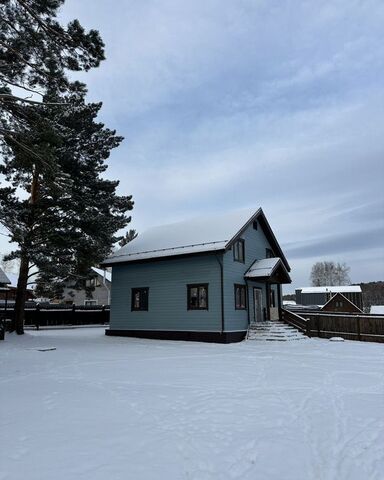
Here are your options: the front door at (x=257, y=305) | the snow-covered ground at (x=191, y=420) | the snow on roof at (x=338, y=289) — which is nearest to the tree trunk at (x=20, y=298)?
the snow-covered ground at (x=191, y=420)

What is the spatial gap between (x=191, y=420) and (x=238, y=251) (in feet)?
50.0

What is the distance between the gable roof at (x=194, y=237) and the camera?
19.8 metres

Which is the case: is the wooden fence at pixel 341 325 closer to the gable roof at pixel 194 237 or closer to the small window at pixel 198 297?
the gable roof at pixel 194 237

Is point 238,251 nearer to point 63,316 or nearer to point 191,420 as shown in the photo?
point 191,420

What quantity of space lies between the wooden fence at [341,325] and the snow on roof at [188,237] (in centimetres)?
655

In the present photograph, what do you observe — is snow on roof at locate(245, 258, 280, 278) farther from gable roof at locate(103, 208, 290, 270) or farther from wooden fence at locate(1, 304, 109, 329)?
wooden fence at locate(1, 304, 109, 329)

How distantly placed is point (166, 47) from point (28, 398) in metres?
12.4

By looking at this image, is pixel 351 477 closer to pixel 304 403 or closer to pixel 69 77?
pixel 304 403

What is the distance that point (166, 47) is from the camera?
46.1ft

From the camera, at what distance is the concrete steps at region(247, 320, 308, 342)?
1912 centimetres

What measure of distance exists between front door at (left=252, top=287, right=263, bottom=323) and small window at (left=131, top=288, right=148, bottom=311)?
6211mm

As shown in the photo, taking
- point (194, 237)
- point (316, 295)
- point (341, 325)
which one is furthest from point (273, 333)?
point (316, 295)

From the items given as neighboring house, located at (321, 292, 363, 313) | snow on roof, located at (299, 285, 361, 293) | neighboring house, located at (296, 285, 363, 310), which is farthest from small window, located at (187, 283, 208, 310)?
neighboring house, located at (296, 285, 363, 310)

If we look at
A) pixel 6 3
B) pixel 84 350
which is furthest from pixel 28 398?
pixel 6 3
